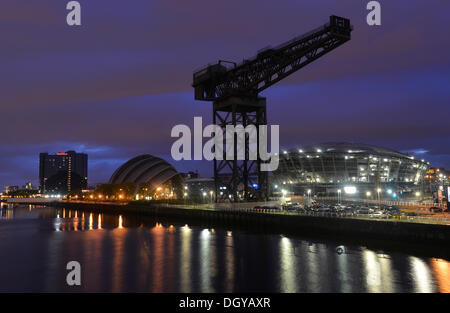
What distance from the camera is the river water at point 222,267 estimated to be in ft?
80.3

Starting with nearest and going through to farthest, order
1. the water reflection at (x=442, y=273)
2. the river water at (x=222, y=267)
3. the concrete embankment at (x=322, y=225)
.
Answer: the water reflection at (x=442, y=273) → the river water at (x=222, y=267) → the concrete embankment at (x=322, y=225)

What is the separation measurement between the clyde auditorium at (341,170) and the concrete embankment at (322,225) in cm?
5759

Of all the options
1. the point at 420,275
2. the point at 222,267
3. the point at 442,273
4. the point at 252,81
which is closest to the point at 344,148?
the point at 252,81

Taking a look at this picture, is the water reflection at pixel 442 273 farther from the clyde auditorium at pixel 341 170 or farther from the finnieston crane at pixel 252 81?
the clyde auditorium at pixel 341 170

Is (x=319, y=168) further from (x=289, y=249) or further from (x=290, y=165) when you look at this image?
(x=289, y=249)

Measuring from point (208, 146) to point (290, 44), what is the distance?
21.6 m

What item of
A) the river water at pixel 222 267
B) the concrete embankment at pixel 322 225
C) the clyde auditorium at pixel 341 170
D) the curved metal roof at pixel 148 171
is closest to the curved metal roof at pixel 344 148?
the clyde auditorium at pixel 341 170

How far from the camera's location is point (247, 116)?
60.7 metres

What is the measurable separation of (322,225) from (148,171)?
367 feet

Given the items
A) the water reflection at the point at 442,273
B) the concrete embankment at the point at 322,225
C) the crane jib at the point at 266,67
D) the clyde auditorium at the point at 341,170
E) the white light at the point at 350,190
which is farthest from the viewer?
the clyde auditorium at the point at 341,170

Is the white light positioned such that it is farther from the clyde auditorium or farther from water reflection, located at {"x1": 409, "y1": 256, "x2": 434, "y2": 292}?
water reflection, located at {"x1": 409, "y1": 256, "x2": 434, "y2": 292}

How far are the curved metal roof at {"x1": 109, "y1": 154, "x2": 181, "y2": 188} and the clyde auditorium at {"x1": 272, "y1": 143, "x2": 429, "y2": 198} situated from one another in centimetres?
4769

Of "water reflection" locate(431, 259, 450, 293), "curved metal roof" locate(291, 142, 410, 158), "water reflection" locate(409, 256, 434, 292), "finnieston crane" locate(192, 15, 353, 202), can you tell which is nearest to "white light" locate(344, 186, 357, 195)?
"curved metal roof" locate(291, 142, 410, 158)

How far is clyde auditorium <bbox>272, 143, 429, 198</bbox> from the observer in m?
116
